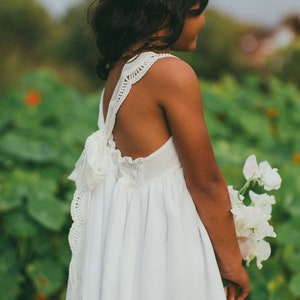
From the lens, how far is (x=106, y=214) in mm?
1701

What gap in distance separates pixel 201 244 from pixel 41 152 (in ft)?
6.11

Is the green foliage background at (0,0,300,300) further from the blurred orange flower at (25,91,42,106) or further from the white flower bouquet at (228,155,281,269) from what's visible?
the white flower bouquet at (228,155,281,269)

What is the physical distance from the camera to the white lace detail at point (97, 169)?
163cm

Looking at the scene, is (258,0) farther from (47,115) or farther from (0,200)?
(0,200)

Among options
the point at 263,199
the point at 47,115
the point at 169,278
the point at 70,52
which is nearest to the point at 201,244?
the point at 169,278

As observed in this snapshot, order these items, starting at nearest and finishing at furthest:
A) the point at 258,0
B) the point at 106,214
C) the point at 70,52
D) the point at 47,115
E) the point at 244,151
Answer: the point at 106,214
the point at 244,151
the point at 47,115
the point at 70,52
the point at 258,0

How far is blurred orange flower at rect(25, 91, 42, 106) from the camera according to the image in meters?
4.02

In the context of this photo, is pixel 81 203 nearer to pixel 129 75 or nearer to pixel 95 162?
pixel 95 162

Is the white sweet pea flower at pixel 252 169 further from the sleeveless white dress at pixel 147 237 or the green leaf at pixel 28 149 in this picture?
the green leaf at pixel 28 149

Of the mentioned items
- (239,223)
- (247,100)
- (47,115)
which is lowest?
(239,223)

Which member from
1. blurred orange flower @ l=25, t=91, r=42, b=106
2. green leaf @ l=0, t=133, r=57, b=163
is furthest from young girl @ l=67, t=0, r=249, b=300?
blurred orange flower @ l=25, t=91, r=42, b=106

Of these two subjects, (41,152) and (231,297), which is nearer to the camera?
(231,297)

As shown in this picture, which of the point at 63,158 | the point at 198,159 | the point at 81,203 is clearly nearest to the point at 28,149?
the point at 63,158

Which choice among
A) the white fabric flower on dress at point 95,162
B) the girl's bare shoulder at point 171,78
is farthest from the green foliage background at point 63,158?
the girl's bare shoulder at point 171,78
